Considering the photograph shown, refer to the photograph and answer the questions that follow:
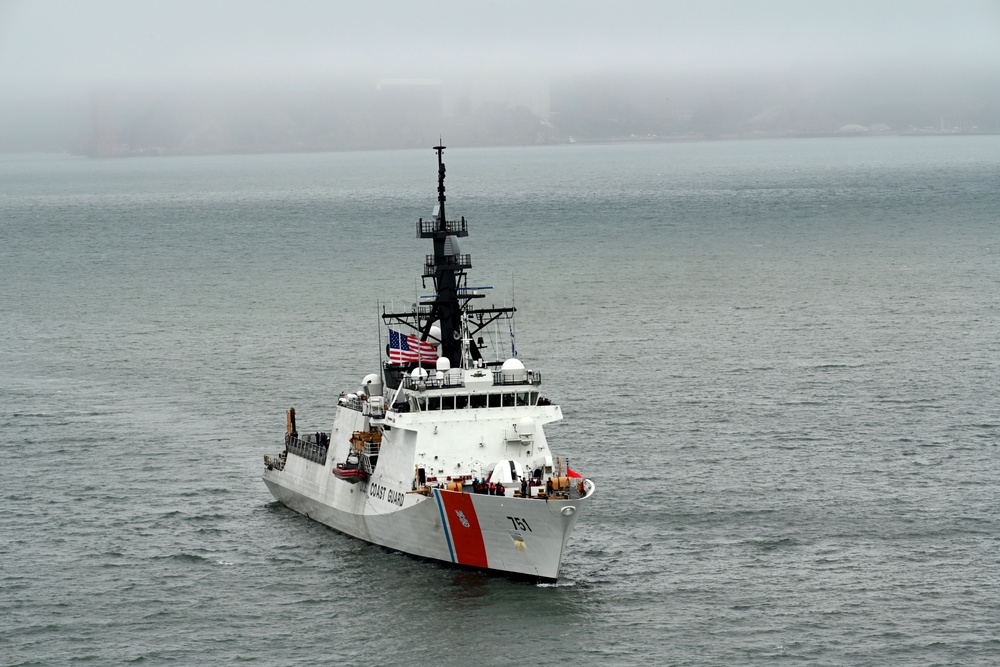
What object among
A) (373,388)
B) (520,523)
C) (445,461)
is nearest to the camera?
(520,523)

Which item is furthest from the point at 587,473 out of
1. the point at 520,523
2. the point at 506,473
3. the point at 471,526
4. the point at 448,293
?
the point at 520,523

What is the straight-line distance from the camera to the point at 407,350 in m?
61.7

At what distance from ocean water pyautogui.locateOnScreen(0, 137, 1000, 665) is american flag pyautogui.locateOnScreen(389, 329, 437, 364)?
7652mm

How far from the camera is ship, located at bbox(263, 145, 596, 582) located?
5444 centimetres

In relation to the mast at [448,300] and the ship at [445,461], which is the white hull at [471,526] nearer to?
the ship at [445,461]

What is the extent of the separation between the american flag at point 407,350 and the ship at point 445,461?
2.0 inches

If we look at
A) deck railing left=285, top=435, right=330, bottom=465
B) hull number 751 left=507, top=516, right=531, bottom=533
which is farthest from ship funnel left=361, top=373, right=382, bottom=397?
hull number 751 left=507, top=516, right=531, bottom=533

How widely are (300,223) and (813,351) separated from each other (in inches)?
4411

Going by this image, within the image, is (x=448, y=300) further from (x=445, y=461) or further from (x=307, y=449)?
(x=307, y=449)

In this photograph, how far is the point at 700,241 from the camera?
16200 cm

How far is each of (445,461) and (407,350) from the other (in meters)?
5.71

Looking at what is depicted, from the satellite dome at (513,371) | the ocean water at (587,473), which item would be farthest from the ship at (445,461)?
the ocean water at (587,473)

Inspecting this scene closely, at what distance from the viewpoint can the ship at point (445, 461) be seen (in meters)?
54.4

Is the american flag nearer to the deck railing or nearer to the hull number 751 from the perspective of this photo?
the deck railing
